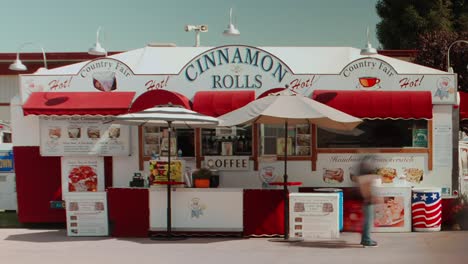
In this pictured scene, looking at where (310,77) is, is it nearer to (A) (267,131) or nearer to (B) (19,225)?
(A) (267,131)

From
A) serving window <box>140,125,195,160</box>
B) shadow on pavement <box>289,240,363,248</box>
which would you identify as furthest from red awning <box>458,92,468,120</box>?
serving window <box>140,125,195,160</box>

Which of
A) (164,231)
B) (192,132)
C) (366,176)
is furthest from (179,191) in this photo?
(366,176)

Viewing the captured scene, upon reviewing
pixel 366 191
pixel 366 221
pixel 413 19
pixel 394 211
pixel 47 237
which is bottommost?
pixel 47 237

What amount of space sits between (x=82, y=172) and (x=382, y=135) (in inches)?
259

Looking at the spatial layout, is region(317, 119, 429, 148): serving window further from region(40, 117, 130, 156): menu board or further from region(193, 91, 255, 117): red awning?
region(40, 117, 130, 156): menu board

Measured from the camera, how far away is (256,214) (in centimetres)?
1215

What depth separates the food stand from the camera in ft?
44.6

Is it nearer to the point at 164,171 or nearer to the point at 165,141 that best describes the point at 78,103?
the point at 165,141

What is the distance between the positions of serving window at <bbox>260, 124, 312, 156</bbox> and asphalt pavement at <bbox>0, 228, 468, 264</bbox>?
2.19 m

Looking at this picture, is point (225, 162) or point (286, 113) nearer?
point (286, 113)

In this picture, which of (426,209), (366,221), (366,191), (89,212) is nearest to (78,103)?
(89,212)

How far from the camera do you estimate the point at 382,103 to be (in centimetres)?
1330

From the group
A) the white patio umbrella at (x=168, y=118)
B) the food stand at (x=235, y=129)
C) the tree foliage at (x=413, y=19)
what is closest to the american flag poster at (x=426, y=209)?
the food stand at (x=235, y=129)

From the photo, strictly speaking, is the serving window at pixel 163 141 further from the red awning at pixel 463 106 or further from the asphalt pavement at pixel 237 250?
the red awning at pixel 463 106
